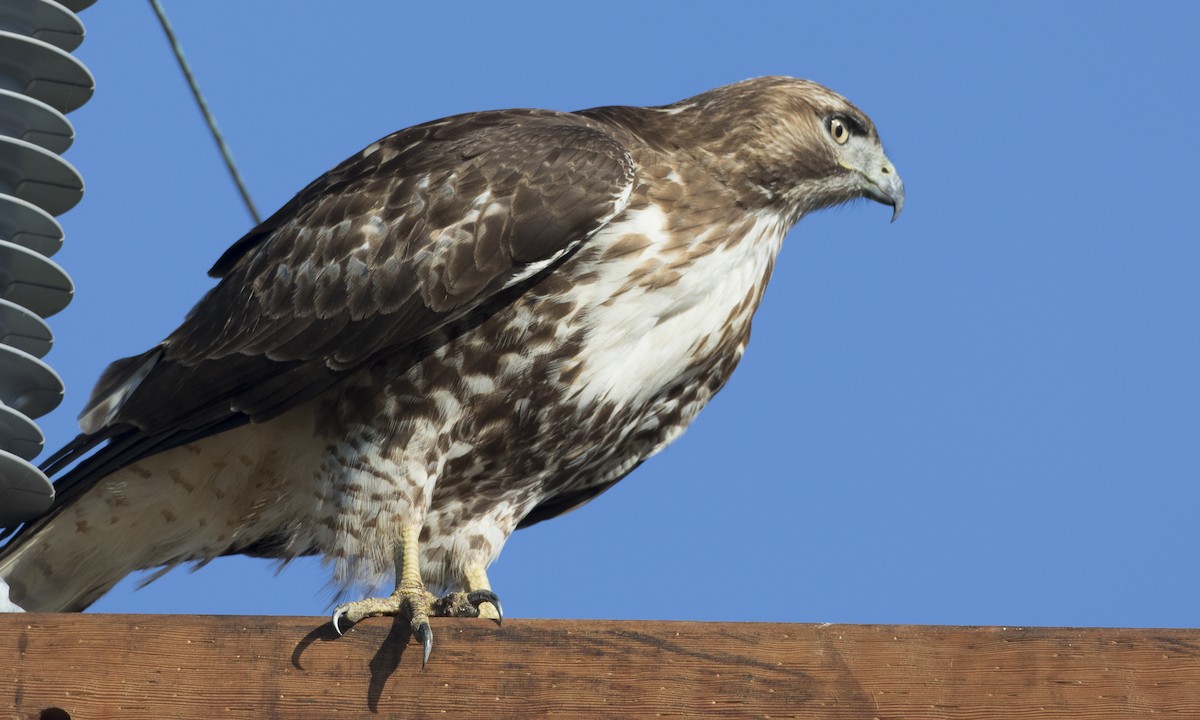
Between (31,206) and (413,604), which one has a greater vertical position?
(31,206)

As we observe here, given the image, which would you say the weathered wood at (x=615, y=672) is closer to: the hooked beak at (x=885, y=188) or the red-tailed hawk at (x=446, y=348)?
the red-tailed hawk at (x=446, y=348)

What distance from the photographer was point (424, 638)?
10.3 ft

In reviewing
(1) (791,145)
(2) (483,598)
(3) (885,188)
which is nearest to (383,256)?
(2) (483,598)

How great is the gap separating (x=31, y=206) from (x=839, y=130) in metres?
2.59

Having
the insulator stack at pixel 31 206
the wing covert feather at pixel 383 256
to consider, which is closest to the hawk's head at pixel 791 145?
the wing covert feather at pixel 383 256

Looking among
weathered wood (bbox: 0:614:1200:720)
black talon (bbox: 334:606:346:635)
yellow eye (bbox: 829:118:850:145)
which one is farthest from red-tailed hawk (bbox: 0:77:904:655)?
Result: weathered wood (bbox: 0:614:1200:720)

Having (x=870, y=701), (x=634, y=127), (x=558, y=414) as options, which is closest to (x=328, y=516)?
(x=558, y=414)

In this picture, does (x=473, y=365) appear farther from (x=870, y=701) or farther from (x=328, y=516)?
(x=870, y=701)

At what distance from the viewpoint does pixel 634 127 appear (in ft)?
16.5

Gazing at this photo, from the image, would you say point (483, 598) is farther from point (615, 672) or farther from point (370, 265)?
point (615, 672)

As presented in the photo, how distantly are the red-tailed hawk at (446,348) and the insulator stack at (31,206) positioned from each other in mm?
787

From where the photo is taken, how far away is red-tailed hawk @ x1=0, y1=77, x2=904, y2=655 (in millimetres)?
4473

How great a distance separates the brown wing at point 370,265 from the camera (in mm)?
4391

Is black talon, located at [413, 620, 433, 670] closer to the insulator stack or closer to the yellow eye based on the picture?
the insulator stack
